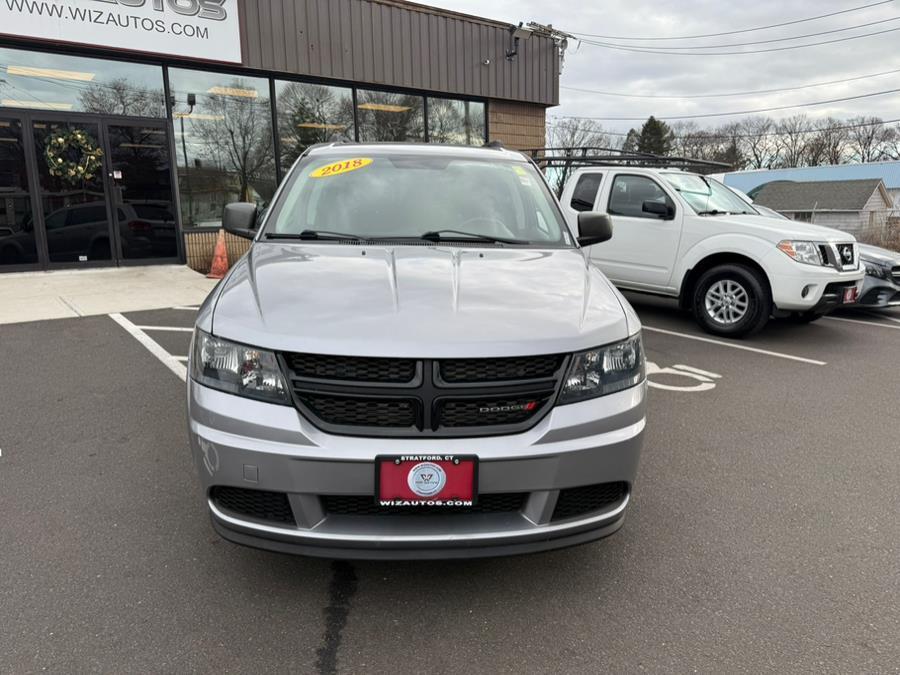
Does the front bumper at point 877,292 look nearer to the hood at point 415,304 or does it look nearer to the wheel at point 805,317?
the wheel at point 805,317

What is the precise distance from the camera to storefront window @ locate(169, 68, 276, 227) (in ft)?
35.1

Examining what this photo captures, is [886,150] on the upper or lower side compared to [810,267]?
upper

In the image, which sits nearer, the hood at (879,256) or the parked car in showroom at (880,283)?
the parked car in showroom at (880,283)

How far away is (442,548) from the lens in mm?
2066

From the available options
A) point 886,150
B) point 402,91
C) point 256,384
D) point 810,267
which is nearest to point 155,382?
point 256,384

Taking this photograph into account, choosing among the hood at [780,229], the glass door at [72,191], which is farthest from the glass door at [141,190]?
the hood at [780,229]

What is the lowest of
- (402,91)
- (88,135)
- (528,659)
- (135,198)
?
(528,659)

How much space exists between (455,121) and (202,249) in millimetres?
6227

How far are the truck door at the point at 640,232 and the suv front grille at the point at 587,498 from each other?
18.5 ft

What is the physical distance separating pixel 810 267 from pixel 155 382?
6335 millimetres

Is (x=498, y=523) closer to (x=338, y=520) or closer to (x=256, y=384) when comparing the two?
(x=338, y=520)

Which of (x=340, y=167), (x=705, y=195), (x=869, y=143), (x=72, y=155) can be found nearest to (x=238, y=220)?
(x=340, y=167)

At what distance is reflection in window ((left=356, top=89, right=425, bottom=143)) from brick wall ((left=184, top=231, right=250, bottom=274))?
372 centimetres

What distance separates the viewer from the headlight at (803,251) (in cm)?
648
